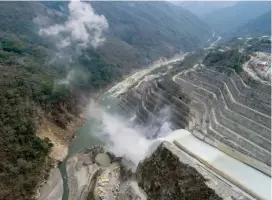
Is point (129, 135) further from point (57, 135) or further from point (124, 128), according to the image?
point (57, 135)

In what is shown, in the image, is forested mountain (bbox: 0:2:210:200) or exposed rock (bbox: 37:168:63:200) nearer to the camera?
exposed rock (bbox: 37:168:63:200)

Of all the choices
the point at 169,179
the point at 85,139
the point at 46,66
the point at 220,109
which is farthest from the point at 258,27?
the point at 169,179

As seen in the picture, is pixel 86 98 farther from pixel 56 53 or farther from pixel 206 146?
pixel 206 146

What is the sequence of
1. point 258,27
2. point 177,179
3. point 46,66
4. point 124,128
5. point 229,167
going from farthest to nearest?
1. point 258,27
2. point 46,66
3. point 124,128
4. point 229,167
5. point 177,179

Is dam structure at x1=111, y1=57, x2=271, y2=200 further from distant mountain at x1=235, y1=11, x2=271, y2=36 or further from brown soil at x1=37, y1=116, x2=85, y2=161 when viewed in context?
distant mountain at x1=235, y1=11, x2=271, y2=36

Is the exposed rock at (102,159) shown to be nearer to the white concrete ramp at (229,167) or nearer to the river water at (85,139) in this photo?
the river water at (85,139)

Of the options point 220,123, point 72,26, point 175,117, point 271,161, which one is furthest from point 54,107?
point 72,26

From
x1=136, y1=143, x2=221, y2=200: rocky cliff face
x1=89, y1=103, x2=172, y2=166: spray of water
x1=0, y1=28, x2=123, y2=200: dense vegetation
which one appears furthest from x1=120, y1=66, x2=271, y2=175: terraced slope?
x1=0, y1=28, x2=123, y2=200: dense vegetation
